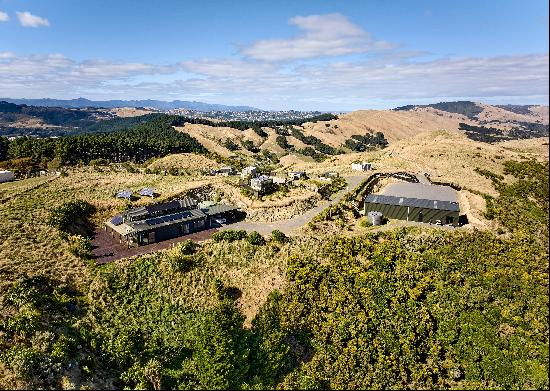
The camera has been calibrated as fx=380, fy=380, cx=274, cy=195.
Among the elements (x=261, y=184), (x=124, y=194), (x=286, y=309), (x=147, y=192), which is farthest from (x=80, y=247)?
(x=261, y=184)

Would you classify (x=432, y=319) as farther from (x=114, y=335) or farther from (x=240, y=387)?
(x=114, y=335)

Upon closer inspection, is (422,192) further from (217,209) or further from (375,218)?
(217,209)

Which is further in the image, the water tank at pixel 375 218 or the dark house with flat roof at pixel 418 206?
the water tank at pixel 375 218

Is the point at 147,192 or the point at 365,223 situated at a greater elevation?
the point at 147,192

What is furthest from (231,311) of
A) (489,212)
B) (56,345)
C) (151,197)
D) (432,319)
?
(489,212)

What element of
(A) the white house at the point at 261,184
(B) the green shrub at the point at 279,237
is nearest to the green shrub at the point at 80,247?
(B) the green shrub at the point at 279,237

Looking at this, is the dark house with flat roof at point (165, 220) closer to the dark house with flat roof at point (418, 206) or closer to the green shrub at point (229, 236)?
the green shrub at point (229, 236)
